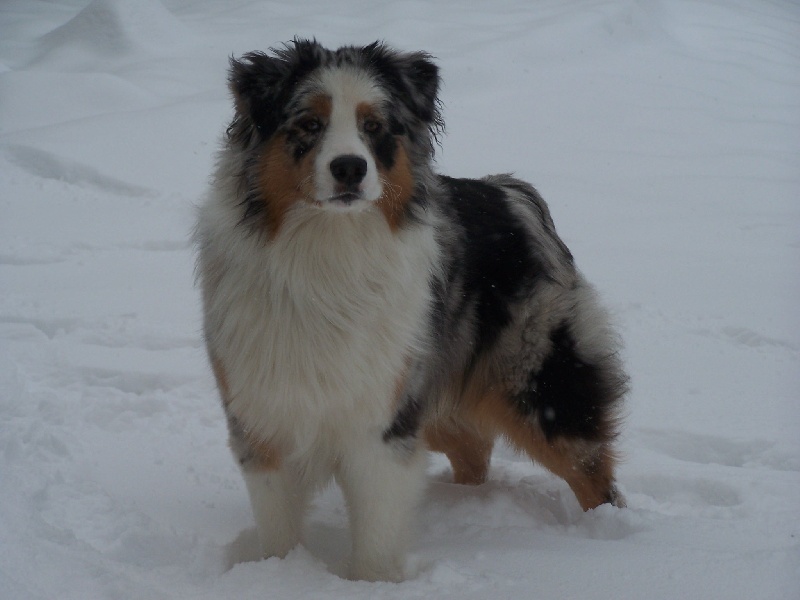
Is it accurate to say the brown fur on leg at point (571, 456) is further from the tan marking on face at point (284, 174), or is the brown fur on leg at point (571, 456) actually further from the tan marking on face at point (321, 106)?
the tan marking on face at point (321, 106)

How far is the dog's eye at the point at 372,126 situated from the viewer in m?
A: 3.19

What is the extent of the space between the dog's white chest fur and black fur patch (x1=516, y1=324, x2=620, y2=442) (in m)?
1.00

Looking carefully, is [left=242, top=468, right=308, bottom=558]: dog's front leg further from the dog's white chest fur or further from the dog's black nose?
the dog's black nose

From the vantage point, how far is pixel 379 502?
3350 mm

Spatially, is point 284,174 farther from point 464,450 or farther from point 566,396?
A: point 464,450

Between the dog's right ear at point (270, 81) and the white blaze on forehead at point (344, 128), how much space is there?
113 mm

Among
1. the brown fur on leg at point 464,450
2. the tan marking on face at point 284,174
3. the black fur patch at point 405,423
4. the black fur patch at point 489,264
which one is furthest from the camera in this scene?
the brown fur on leg at point 464,450

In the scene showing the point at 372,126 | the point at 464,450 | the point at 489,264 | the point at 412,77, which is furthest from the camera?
the point at 464,450

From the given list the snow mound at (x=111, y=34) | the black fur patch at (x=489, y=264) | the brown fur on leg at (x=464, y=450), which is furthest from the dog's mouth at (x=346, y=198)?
the snow mound at (x=111, y=34)

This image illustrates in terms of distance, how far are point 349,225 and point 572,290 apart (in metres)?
1.48

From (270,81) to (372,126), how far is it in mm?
Answer: 447

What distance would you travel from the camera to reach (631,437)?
4980mm

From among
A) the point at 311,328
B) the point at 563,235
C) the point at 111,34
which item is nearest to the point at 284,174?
the point at 311,328

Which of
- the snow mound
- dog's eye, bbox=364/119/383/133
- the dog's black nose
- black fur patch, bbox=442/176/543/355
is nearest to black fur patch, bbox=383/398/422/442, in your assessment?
black fur patch, bbox=442/176/543/355
